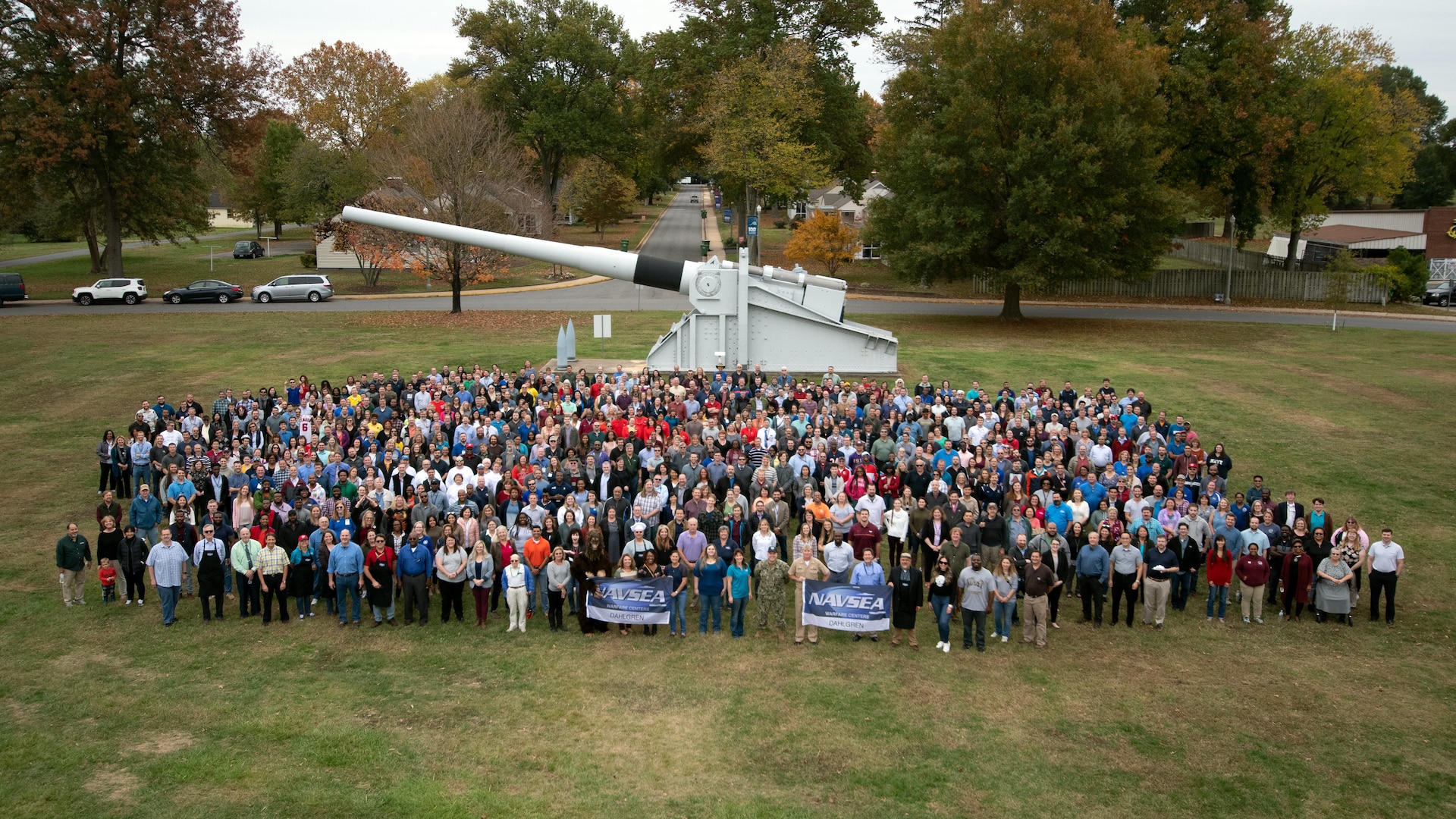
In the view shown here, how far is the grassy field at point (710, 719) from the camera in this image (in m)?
8.27

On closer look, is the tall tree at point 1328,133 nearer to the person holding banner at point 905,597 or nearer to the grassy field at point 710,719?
the grassy field at point 710,719

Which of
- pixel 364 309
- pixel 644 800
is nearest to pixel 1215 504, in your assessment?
pixel 644 800

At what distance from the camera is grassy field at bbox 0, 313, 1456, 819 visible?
8.27 m

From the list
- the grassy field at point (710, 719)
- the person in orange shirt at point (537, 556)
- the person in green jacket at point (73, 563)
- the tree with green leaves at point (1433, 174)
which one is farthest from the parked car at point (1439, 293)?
the person in green jacket at point (73, 563)

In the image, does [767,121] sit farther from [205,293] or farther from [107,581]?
[107,581]

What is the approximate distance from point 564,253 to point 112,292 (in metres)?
28.3

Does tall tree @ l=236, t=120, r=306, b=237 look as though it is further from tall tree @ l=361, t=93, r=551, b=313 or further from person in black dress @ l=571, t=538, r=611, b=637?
person in black dress @ l=571, t=538, r=611, b=637

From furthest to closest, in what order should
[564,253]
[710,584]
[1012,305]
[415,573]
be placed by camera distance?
[1012,305] < [564,253] < [415,573] < [710,584]

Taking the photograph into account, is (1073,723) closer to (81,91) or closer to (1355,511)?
(1355,511)

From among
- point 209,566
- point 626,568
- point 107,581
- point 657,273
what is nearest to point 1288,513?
point 626,568

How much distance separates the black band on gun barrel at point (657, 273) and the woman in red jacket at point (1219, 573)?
12497 mm

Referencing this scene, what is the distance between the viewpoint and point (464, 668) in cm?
1064

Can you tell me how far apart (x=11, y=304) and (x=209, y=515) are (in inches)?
1415

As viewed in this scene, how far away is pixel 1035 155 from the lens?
31.9 metres
